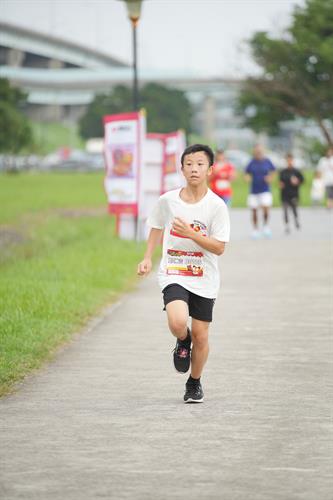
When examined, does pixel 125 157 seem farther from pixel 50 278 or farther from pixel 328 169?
pixel 328 169

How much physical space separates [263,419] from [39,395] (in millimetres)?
1614

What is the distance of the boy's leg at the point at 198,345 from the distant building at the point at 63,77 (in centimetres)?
12661

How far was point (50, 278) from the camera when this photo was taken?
16.2 m

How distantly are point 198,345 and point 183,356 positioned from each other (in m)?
0.12

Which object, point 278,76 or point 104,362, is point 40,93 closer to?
point 278,76

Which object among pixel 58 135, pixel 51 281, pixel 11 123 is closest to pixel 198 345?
pixel 51 281

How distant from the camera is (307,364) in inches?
396

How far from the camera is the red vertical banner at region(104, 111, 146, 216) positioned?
22.8m

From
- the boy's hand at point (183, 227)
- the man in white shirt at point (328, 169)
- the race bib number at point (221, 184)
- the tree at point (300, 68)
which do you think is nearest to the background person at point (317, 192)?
the man in white shirt at point (328, 169)

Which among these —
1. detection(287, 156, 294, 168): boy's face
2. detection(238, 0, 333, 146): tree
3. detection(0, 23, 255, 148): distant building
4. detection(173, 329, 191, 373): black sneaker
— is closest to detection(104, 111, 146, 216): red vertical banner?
detection(287, 156, 294, 168): boy's face

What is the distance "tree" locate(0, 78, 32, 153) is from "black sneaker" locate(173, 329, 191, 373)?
73.2 meters

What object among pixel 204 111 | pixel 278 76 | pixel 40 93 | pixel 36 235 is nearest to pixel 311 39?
pixel 278 76

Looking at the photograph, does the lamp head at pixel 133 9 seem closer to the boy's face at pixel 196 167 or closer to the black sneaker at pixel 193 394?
the boy's face at pixel 196 167

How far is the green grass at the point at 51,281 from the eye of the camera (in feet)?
34.8
